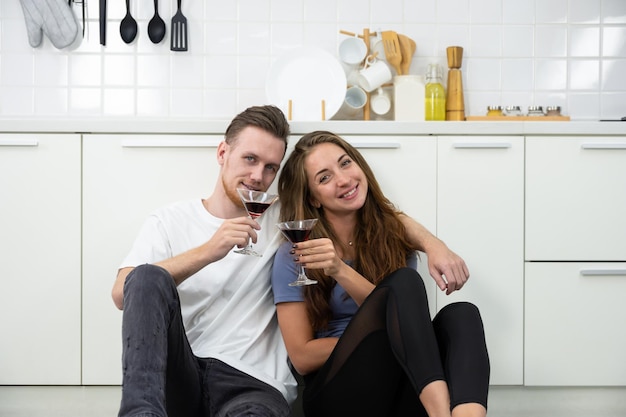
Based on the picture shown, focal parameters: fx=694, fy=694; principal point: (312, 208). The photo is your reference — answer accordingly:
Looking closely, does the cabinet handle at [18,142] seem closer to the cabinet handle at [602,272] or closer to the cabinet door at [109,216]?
the cabinet door at [109,216]

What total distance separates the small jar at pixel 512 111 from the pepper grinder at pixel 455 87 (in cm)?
18

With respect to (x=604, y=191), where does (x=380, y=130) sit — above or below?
above

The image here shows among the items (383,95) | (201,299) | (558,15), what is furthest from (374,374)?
(558,15)

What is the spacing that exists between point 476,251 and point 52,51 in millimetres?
1944

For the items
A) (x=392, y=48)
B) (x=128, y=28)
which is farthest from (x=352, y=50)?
(x=128, y=28)

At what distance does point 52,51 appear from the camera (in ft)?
9.68

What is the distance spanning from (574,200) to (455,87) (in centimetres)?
78

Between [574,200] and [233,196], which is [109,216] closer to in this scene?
[233,196]

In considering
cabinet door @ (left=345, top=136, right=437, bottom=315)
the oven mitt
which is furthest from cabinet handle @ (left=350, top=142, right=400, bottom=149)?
the oven mitt

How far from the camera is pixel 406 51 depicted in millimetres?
2902

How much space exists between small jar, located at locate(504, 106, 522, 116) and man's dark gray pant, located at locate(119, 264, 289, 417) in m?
1.65

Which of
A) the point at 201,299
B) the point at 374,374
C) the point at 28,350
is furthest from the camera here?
the point at 28,350

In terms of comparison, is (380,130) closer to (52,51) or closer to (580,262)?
(580,262)

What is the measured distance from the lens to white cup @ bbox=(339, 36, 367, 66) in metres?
2.90
